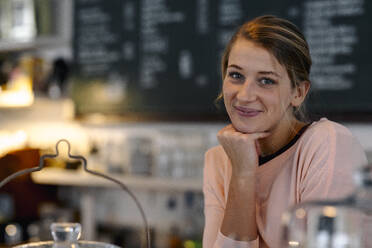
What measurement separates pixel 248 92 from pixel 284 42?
159 millimetres

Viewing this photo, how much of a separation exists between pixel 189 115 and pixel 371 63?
3.07 ft

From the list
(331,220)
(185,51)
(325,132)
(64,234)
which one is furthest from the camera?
(185,51)

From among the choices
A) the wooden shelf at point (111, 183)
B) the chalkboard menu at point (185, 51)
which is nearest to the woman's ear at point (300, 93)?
the chalkboard menu at point (185, 51)

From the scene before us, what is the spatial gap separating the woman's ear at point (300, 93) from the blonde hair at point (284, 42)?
0.05 feet

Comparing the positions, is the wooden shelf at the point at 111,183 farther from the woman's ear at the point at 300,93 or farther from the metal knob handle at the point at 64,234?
the metal knob handle at the point at 64,234

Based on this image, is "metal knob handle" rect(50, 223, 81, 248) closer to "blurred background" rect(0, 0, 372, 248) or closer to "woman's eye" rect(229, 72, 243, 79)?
"woman's eye" rect(229, 72, 243, 79)

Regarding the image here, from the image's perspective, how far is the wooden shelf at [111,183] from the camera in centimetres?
236

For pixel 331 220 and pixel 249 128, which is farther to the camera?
pixel 249 128

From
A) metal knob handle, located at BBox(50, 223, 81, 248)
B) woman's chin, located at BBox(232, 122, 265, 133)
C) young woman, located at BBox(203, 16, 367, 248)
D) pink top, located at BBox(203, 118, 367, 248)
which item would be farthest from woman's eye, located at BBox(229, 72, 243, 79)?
metal knob handle, located at BBox(50, 223, 81, 248)

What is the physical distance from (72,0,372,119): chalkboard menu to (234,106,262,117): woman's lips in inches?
33.4

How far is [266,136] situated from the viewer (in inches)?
53.9

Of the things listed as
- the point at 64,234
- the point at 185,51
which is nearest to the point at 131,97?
the point at 185,51

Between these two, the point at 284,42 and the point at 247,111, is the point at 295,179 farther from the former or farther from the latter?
the point at 284,42

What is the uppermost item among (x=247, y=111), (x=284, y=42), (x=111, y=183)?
(x=284, y=42)
